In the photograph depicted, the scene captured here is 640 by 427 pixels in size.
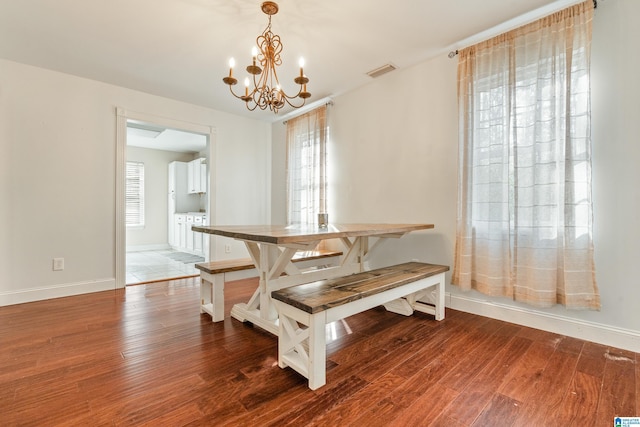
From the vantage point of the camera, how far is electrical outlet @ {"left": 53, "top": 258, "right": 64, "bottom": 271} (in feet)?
10.1

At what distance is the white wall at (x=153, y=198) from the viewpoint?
260 inches

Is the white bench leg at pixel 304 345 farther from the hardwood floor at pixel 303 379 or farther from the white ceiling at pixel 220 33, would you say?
the white ceiling at pixel 220 33

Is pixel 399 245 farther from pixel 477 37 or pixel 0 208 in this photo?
pixel 0 208

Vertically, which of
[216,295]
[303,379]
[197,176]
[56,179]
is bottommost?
[303,379]

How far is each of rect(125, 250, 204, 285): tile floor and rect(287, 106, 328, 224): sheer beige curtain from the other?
70.0 inches

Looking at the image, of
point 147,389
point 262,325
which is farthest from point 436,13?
point 147,389

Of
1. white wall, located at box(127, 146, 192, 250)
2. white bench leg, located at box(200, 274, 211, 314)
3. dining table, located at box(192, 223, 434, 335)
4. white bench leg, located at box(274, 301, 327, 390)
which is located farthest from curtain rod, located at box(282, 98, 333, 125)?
white wall, located at box(127, 146, 192, 250)

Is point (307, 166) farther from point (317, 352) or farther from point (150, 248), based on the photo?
point (150, 248)

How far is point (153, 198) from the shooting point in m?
6.89

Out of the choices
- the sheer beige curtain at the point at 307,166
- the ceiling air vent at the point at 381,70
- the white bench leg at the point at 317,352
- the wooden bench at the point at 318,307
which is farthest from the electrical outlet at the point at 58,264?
the ceiling air vent at the point at 381,70

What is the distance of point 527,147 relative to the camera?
7.21 feet

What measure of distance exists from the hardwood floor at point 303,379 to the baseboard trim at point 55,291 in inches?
20.9

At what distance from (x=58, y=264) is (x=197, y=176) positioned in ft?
11.7

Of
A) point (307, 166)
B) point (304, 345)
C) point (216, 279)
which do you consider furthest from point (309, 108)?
point (304, 345)
